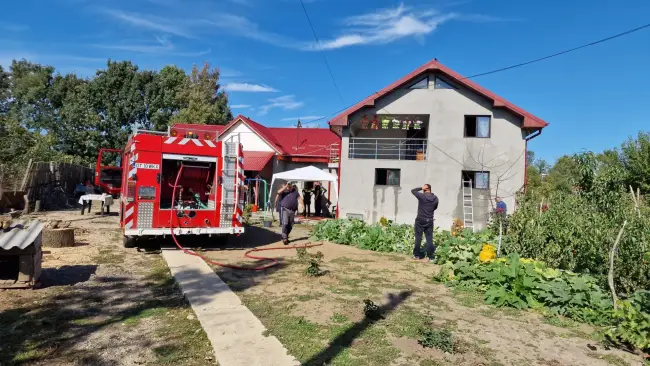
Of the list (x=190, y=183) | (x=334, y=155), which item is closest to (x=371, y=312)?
(x=190, y=183)

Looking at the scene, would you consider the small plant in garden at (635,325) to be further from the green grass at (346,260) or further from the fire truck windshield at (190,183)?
the fire truck windshield at (190,183)

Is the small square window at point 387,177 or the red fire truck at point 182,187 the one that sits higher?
the small square window at point 387,177

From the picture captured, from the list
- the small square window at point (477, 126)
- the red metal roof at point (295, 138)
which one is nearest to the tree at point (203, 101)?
the red metal roof at point (295, 138)

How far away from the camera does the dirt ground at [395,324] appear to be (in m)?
4.13

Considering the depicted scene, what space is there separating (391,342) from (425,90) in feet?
54.4

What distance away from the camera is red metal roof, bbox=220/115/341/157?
985 inches

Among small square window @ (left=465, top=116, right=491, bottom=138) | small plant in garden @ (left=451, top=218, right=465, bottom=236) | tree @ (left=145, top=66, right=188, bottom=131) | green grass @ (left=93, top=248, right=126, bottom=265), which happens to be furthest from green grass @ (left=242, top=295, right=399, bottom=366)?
tree @ (left=145, top=66, right=188, bottom=131)

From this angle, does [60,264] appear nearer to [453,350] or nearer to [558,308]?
[453,350]

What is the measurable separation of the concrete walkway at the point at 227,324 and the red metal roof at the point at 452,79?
527 inches

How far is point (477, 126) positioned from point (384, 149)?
4523 millimetres

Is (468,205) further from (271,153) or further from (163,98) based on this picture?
(163,98)

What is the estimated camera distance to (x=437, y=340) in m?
4.33

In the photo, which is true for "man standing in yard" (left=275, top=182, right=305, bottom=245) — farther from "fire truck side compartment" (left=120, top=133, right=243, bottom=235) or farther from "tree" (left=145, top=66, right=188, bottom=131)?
"tree" (left=145, top=66, right=188, bottom=131)

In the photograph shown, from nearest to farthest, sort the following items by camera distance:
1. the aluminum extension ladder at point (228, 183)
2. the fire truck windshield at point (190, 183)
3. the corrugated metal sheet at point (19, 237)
Answer: the corrugated metal sheet at point (19, 237) < the aluminum extension ladder at point (228, 183) < the fire truck windshield at point (190, 183)
